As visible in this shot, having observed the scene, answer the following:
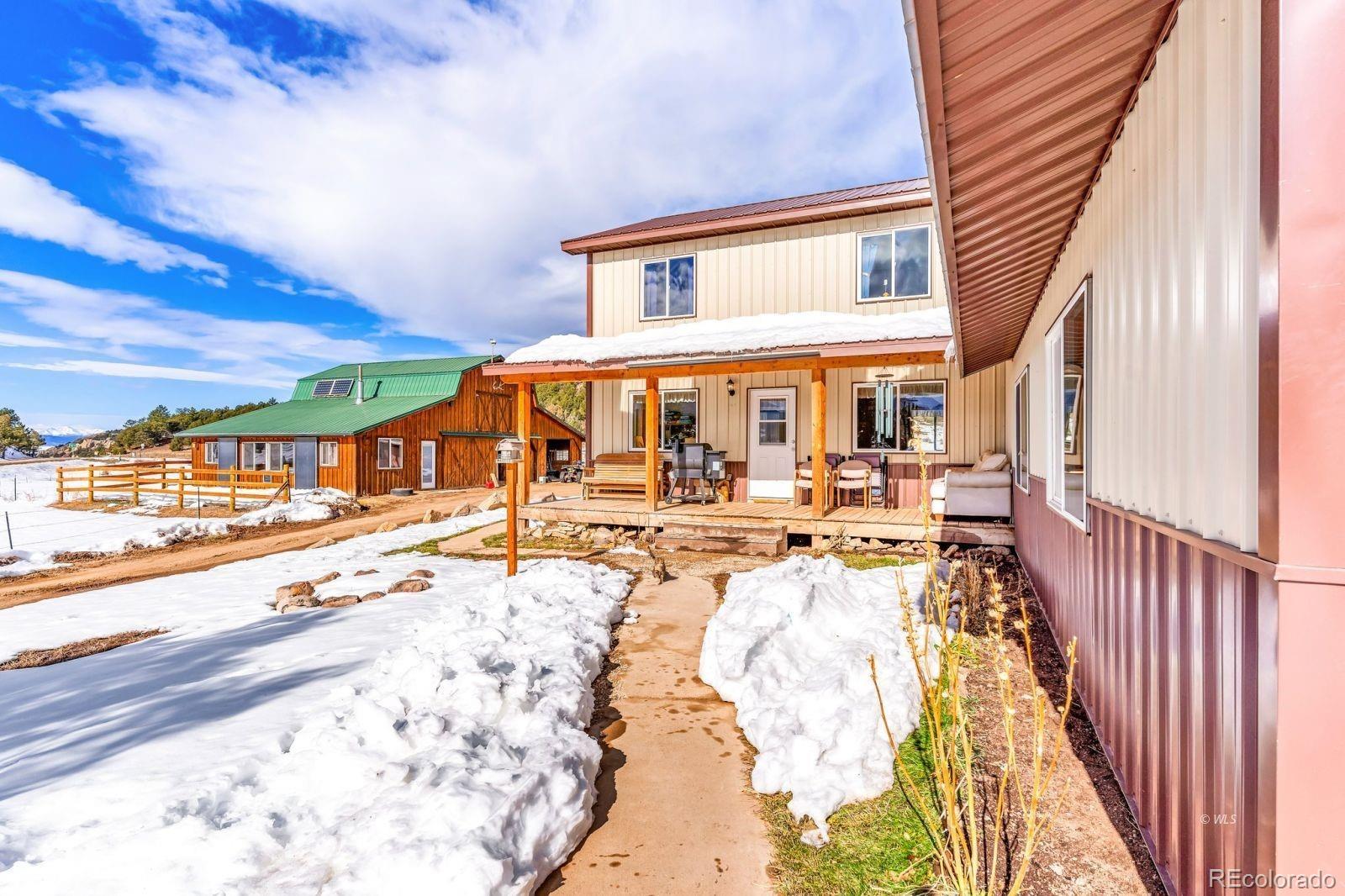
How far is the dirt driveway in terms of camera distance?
8.78 m

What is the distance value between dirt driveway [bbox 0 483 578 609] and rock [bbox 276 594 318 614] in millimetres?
4311

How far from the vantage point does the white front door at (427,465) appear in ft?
77.9

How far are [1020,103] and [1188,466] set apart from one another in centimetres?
152

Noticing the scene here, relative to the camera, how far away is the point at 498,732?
3.33 metres

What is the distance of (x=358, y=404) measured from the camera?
2516 centimetres

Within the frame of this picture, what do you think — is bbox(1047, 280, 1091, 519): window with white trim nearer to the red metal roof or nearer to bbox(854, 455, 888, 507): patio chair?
bbox(854, 455, 888, 507): patio chair

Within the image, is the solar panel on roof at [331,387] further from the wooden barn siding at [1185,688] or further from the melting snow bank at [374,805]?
the wooden barn siding at [1185,688]

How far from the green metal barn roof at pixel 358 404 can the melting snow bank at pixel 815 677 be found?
19.7 metres

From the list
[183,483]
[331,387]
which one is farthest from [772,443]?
[331,387]

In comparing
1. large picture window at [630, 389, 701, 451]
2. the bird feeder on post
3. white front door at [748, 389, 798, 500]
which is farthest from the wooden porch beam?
the bird feeder on post

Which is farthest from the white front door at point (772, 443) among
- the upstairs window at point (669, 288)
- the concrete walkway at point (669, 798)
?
the concrete walkway at point (669, 798)

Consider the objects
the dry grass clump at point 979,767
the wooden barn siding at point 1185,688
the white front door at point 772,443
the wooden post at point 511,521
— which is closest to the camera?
the wooden barn siding at point 1185,688

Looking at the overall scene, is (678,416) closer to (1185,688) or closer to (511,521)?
(511,521)

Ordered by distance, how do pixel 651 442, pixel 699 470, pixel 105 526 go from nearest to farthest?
pixel 651 442 → pixel 699 470 → pixel 105 526
